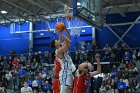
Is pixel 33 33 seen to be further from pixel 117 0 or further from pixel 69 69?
pixel 69 69

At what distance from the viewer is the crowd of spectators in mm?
19328

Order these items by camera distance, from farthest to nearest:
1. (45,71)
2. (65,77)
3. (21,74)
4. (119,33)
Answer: (119,33)
(45,71)
(21,74)
(65,77)

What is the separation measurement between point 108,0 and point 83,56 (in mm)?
4977

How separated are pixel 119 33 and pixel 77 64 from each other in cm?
758

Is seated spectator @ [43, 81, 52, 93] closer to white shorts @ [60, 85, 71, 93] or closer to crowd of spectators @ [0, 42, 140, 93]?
crowd of spectators @ [0, 42, 140, 93]

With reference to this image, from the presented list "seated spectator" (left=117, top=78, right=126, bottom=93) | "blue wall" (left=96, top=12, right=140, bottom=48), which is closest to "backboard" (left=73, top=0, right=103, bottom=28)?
"seated spectator" (left=117, top=78, right=126, bottom=93)

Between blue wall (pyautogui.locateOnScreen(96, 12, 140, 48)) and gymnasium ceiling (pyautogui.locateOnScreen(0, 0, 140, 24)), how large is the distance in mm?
511

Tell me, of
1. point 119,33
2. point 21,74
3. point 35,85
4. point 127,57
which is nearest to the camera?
point 35,85

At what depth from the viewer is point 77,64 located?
22.1 m

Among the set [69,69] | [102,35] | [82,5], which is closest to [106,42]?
[102,35]

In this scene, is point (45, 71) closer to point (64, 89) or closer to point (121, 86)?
point (121, 86)

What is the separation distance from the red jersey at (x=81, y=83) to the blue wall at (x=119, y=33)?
20793 millimetres

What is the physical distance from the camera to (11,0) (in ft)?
85.0

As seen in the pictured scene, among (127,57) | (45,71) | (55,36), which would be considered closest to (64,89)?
(127,57)
